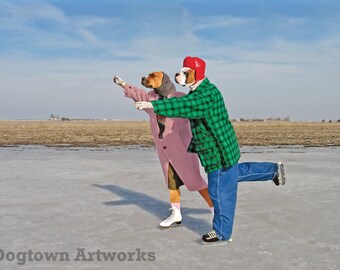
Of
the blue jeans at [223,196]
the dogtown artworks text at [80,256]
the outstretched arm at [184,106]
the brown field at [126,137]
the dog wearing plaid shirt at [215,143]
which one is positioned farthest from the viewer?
the brown field at [126,137]

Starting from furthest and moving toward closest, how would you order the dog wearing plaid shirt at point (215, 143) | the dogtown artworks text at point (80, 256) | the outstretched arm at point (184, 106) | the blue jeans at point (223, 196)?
1. the blue jeans at point (223, 196)
2. the dog wearing plaid shirt at point (215, 143)
3. the dogtown artworks text at point (80, 256)
4. the outstretched arm at point (184, 106)

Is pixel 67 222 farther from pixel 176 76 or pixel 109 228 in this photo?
pixel 176 76

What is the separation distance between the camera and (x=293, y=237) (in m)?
3.50

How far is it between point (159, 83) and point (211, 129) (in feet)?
2.62

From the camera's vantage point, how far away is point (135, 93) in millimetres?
3828

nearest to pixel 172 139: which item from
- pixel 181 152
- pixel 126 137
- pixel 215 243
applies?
pixel 181 152

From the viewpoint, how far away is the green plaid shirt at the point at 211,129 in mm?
2986

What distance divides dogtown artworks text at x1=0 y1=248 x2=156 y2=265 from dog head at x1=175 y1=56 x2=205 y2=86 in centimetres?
134

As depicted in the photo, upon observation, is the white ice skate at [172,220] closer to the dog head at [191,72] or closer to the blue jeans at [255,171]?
the blue jeans at [255,171]

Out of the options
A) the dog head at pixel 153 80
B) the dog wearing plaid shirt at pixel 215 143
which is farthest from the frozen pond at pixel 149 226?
the dog head at pixel 153 80

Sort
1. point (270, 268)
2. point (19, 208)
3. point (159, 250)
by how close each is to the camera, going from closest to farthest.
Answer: point (270, 268) → point (159, 250) → point (19, 208)

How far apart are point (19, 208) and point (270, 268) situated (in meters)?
3.13

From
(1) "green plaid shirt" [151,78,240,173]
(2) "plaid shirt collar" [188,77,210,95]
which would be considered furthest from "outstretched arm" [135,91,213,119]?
(2) "plaid shirt collar" [188,77,210,95]

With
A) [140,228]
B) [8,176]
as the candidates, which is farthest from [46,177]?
[140,228]
